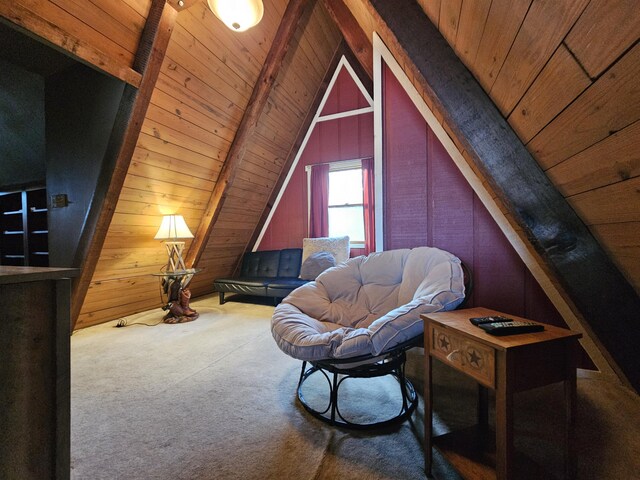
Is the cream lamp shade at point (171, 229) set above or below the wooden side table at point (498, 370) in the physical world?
above

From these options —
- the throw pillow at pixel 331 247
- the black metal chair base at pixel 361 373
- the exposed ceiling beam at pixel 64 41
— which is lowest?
the black metal chair base at pixel 361 373

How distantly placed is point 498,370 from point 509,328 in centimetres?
16

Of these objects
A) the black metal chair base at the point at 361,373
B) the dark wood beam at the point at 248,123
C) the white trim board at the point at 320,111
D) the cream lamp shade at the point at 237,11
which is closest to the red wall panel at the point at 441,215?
the black metal chair base at the point at 361,373

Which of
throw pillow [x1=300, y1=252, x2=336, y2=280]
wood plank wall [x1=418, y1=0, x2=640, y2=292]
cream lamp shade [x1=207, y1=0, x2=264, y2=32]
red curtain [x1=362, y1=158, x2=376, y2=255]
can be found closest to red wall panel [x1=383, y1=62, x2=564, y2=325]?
wood plank wall [x1=418, y1=0, x2=640, y2=292]

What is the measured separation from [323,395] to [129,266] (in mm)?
2574

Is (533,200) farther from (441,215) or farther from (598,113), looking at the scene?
(441,215)

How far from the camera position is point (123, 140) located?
2248 mm

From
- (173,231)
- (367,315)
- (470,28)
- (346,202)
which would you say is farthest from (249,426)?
(346,202)

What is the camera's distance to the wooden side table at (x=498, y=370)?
32.6 inches

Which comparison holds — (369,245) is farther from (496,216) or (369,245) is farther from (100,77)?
(100,77)

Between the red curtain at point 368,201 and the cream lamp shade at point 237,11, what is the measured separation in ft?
7.75

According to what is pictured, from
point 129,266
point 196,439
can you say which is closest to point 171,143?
point 129,266

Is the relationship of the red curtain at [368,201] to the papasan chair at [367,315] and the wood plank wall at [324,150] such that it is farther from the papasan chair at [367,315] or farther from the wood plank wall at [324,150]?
the papasan chair at [367,315]

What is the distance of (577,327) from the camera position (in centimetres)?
169
